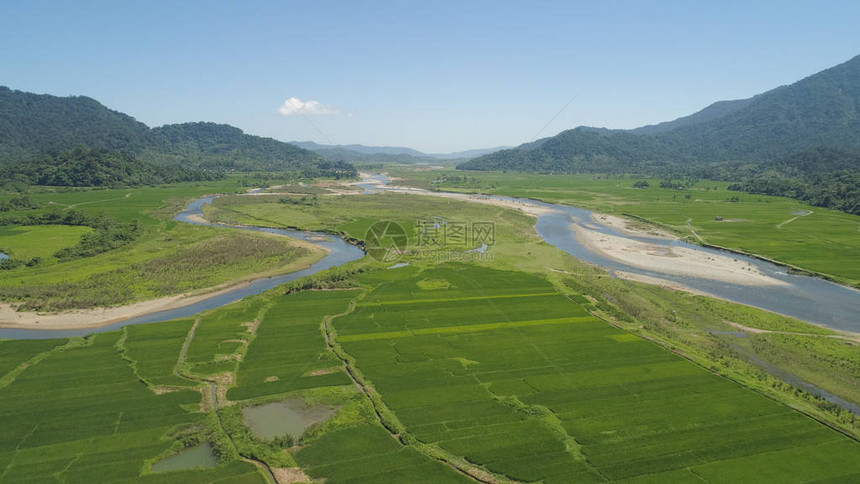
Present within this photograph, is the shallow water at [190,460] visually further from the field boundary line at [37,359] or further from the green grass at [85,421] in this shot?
the field boundary line at [37,359]

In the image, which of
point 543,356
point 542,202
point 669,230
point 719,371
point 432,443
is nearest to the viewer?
point 432,443

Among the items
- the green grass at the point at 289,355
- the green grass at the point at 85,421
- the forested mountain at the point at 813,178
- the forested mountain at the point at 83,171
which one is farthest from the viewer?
the forested mountain at the point at 83,171

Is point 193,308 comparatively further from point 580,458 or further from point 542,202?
point 542,202

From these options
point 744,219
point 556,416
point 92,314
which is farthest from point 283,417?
point 744,219

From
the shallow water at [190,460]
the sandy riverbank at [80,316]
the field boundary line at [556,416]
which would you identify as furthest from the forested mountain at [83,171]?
the shallow water at [190,460]

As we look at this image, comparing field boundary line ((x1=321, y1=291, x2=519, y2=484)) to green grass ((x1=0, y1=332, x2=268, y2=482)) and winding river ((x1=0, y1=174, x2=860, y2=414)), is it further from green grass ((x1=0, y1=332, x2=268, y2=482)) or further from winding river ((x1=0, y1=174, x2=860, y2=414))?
winding river ((x1=0, y1=174, x2=860, y2=414))

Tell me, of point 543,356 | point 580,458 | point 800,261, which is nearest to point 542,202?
point 800,261
